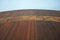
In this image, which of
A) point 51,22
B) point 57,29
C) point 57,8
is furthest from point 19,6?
point 57,29

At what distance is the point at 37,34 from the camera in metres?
0.70

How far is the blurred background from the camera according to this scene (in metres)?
1.55

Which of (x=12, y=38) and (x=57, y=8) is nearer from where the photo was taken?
(x=12, y=38)

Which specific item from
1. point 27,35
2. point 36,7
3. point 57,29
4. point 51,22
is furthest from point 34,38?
point 36,7

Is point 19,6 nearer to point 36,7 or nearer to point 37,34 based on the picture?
→ point 36,7

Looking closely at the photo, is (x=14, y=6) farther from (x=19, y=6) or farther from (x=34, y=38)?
(x=34, y=38)

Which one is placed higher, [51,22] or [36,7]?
[36,7]

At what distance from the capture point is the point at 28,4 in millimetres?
1581

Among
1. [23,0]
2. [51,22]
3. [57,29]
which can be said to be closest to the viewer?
[57,29]

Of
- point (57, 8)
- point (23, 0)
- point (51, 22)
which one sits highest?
point (23, 0)

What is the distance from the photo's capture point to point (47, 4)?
157cm

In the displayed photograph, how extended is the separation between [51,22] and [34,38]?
350 millimetres

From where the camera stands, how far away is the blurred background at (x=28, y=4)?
1554 mm

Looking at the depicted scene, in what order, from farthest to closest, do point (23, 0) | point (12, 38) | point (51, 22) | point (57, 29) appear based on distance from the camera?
point (23, 0)
point (51, 22)
point (57, 29)
point (12, 38)
